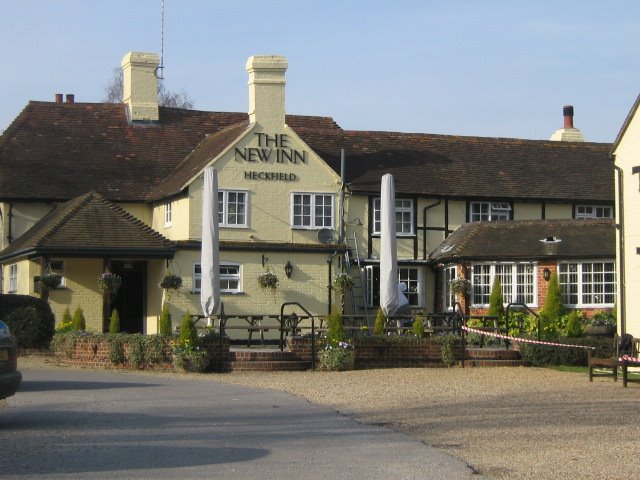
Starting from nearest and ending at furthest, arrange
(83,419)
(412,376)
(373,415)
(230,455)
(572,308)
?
(230,455) → (83,419) → (373,415) → (412,376) → (572,308)

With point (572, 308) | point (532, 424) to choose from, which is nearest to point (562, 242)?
point (572, 308)

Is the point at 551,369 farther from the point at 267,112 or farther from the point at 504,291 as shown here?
the point at 267,112

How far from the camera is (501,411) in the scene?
15570mm

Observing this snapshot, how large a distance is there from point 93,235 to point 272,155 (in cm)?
620

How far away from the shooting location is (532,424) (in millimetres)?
14180

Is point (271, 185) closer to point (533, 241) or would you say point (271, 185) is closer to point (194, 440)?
point (533, 241)

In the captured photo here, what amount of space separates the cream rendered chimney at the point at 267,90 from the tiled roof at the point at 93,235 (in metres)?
4.94

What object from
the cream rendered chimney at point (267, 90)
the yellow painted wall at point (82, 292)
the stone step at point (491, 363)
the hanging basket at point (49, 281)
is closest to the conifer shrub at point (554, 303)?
the stone step at point (491, 363)

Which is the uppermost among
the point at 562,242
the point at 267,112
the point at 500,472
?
the point at 267,112

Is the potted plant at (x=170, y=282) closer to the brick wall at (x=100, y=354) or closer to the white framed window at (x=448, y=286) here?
the brick wall at (x=100, y=354)

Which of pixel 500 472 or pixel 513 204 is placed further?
pixel 513 204

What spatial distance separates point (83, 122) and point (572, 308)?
55.8 feet

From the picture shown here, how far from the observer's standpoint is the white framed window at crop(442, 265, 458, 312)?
112 feet

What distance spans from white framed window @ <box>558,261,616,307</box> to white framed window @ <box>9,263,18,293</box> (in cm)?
1588
